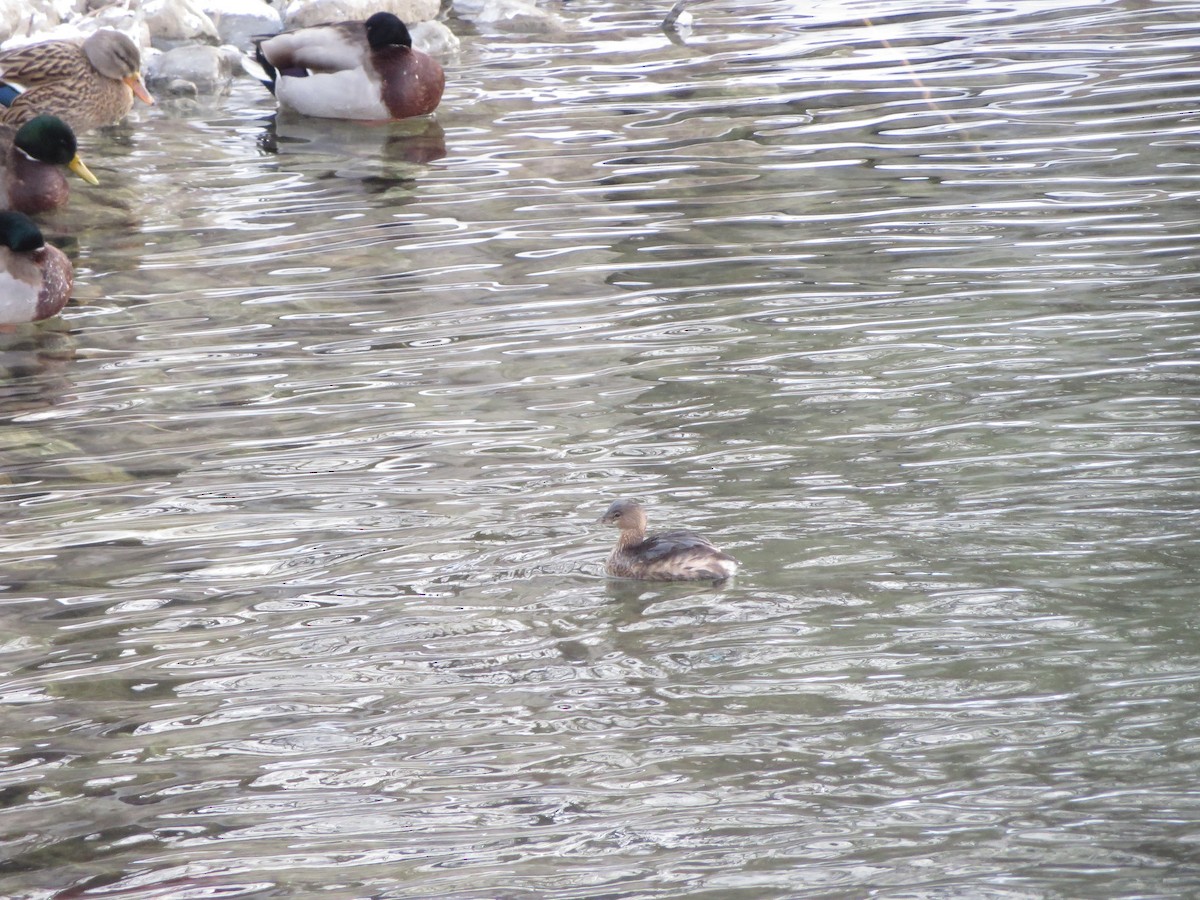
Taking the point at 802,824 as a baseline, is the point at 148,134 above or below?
above

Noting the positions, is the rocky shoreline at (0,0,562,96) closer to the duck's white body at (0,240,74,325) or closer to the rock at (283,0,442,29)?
the rock at (283,0,442,29)

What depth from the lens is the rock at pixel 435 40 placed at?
56.1ft

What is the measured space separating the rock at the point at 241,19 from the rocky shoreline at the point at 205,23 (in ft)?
0.04

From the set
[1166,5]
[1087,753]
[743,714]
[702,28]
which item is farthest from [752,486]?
[1166,5]

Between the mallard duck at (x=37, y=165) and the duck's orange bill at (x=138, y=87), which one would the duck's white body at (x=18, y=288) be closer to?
the mallard duck at (x=37, y=165)

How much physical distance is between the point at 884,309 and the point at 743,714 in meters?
4.32

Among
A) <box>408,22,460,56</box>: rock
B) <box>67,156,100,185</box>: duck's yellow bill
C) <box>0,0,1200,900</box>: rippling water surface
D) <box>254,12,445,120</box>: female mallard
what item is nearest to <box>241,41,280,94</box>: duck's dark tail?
<box>254,12,445,120</box>: female mallard

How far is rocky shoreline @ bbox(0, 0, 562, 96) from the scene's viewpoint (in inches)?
627

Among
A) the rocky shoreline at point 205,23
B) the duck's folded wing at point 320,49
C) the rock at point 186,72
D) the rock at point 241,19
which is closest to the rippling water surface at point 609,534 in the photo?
the duck's folded wing at point 320,49

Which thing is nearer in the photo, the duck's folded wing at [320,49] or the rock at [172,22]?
the duck's folded wing at [320,49]

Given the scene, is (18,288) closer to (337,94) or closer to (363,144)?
(363,144)

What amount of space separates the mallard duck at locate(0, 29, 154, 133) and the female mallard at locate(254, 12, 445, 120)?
1.45 m

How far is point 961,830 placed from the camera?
4461 mm

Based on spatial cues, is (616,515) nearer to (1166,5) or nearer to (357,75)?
(357,75)
